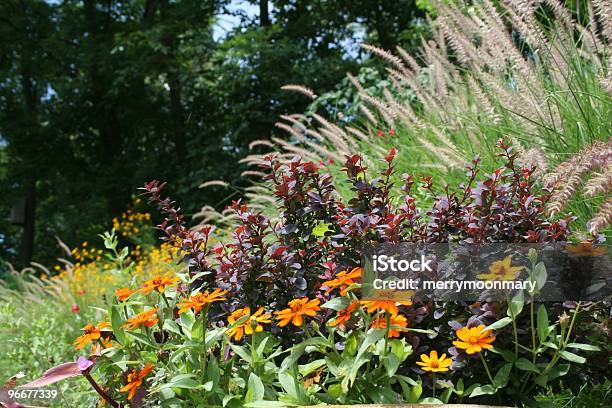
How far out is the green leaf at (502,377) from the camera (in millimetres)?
1465

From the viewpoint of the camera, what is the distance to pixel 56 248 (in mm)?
16578

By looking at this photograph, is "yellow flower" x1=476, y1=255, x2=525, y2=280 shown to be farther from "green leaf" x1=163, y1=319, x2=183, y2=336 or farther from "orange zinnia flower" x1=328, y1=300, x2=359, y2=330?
"green leaf" x1=163, y1=319, x2=183, y2=336

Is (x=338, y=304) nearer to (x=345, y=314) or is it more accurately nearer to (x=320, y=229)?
(x=345, y=314)

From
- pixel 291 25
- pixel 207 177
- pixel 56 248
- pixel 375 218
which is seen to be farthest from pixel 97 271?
pixel 56 248

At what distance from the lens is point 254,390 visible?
149 centimetres

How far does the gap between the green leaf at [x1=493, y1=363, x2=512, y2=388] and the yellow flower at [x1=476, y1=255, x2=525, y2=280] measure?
0.21 meters

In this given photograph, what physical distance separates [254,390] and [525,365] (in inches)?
25.5

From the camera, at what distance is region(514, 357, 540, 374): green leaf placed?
1456 millimetres

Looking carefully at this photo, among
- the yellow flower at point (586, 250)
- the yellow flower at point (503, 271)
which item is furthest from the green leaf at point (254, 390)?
the yellow flower at point (586, 250)

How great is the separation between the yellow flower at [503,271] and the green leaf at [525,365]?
0.20m

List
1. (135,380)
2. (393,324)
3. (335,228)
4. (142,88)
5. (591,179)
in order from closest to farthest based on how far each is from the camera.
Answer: (591,179) → (393,324) → (135,380) → (335,228) → (142,88)

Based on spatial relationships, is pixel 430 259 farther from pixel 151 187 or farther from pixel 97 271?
pixel 97 271

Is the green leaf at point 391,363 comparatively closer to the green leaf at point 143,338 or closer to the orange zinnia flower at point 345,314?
the orange zinnia flower at point 345,314

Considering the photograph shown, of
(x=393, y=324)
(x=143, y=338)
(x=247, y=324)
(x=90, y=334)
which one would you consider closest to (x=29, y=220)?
(x=90, y=334)
